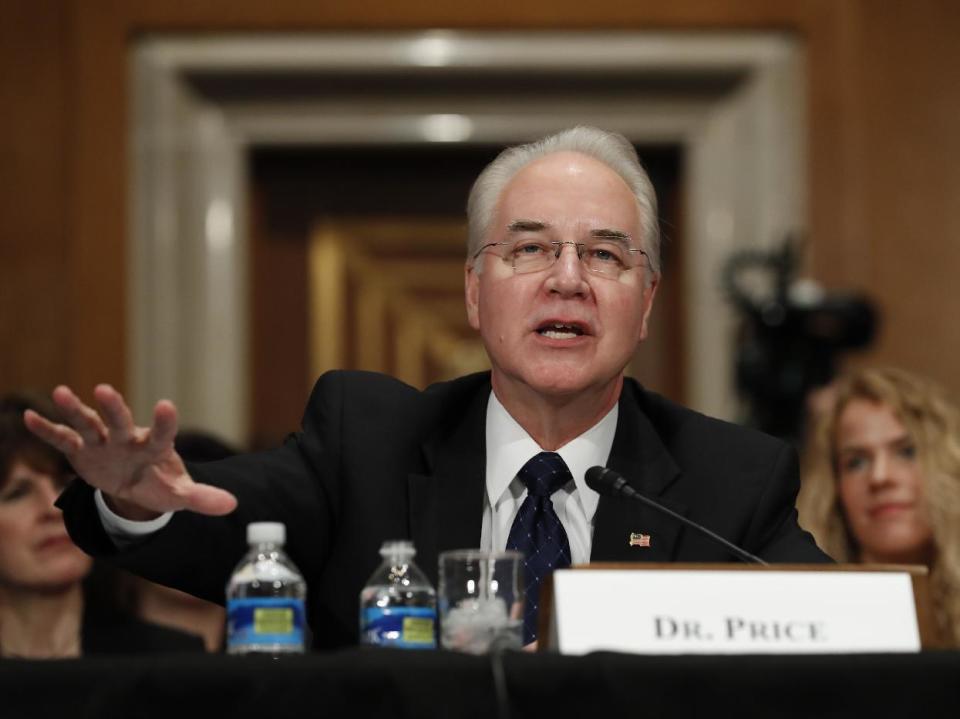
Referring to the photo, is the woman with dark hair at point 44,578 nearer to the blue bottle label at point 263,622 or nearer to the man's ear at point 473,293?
the man's ear at point 473,293

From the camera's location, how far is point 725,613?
5.19ft

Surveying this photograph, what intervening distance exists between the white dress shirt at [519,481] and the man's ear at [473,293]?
168mm

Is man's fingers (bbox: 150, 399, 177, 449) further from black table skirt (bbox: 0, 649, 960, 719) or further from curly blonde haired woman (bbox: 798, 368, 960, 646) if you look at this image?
curly blonde haired woman (bbox: 798, 368, 960, 646)

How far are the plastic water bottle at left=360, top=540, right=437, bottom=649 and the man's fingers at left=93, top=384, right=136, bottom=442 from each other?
0.32m

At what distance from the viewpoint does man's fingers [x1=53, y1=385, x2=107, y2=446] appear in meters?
1.63

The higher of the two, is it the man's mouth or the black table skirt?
the man's mouth

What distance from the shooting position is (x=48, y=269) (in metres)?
4.82

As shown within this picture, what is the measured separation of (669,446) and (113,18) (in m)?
3.14

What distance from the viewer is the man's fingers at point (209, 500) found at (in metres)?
1.78

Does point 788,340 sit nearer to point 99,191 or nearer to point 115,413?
point 99,191

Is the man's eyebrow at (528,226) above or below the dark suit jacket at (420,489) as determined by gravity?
above

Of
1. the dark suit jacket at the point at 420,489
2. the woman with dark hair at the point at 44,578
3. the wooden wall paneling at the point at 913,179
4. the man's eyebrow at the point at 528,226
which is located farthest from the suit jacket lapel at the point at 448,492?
the wooden wall paneling at the point at 913,179

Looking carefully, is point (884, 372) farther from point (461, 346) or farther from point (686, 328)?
point (461, 346)

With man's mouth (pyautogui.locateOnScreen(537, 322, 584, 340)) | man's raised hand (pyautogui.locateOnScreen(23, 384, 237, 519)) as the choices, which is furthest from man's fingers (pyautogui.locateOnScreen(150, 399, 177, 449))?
man's mouth (pyautogui.locateOnScreen(537, 322, 584, 340))
